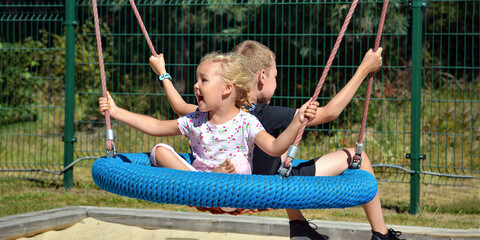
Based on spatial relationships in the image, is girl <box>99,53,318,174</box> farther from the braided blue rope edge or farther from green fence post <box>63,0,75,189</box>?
green fence post <box>63,0,75,189</box>

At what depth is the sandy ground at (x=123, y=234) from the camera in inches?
178

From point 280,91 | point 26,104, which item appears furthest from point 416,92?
point 26,104

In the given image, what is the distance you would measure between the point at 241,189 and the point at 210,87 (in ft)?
1.96

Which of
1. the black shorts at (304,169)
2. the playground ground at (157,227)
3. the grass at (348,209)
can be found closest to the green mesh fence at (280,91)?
the grass at (348,209)

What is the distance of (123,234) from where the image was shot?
4605 mm

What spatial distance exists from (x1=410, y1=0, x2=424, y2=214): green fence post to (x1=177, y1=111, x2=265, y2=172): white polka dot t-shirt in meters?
2.88

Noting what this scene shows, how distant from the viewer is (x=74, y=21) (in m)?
6.46

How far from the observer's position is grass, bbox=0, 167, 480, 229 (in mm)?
Answer: 5340

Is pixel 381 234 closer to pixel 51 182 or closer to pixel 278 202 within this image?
pixel 278 202

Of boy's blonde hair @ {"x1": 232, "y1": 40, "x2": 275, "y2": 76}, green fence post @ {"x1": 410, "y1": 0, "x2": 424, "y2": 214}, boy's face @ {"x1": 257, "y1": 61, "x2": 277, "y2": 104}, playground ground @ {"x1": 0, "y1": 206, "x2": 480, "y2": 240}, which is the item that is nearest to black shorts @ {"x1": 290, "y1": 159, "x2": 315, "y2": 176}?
boy's face @ {"x1": 257, "y1": 61, "x2": 277, "y2": 104}

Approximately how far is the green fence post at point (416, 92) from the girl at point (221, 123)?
2.84 metres

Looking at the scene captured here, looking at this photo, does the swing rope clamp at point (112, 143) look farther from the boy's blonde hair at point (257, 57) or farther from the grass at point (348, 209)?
the grass at point (348, 209)

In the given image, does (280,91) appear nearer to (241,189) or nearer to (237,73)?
(237,73)

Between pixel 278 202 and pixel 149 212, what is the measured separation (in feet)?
8.02
